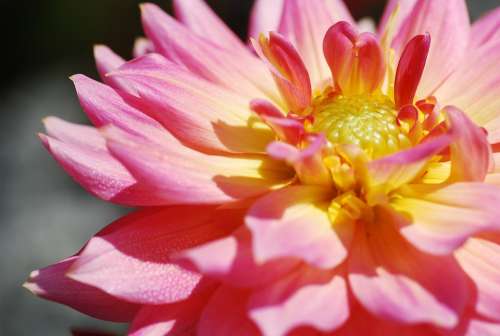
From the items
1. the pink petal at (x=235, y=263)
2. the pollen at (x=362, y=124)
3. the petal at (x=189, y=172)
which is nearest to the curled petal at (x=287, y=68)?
the pollen at (x=362, y=124)

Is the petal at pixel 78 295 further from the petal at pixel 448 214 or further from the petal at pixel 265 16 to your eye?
the petal at pixel 265 16

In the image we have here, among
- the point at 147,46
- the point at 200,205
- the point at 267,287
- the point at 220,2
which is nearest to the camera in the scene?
the point at 267,287

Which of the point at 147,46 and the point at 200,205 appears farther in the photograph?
the point at 147,46

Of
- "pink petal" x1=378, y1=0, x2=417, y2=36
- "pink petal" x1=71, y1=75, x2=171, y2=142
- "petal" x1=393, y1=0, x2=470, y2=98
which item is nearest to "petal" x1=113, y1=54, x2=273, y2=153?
"pink petal" x1=71, y1=75, x2=171, y2=142

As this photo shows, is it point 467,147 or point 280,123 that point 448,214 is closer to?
point 467,147

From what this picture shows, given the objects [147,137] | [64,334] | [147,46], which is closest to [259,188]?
[147,137]

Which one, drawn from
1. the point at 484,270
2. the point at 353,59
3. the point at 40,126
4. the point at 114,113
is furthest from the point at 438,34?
the point at 40,126

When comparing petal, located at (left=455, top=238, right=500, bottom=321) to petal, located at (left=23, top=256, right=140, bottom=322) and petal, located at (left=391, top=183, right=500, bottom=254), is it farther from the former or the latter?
petal, located at (left=23, top=256, right=140, bottom=322)

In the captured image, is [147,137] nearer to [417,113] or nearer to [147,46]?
[417,113]
